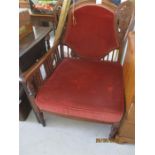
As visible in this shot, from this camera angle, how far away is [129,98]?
0.99m

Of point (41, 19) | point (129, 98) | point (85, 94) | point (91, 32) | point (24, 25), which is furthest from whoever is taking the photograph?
point (41, 19)

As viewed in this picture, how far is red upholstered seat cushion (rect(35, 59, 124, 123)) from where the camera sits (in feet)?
3.45

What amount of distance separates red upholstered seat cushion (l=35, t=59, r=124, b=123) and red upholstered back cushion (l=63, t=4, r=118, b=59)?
0.65 ft

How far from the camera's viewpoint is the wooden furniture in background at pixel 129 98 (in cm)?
96

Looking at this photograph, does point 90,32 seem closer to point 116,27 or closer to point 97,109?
point 116,27

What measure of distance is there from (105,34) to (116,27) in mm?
100

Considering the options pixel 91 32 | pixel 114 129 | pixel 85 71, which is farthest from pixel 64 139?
pixel 91 32

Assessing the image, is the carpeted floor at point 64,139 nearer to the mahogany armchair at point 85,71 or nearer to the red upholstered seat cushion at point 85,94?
the mahogany armchair at point 85,71

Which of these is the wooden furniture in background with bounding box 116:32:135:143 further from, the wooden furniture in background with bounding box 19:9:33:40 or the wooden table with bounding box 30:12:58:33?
the wooden table with bounding box 30:12:58:33

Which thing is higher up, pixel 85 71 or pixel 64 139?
pixel 85 71

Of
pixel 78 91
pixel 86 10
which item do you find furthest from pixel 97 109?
pixel 86 10

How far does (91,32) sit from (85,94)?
0.54m

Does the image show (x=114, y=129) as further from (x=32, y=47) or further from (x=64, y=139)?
(x=32, y=47)
